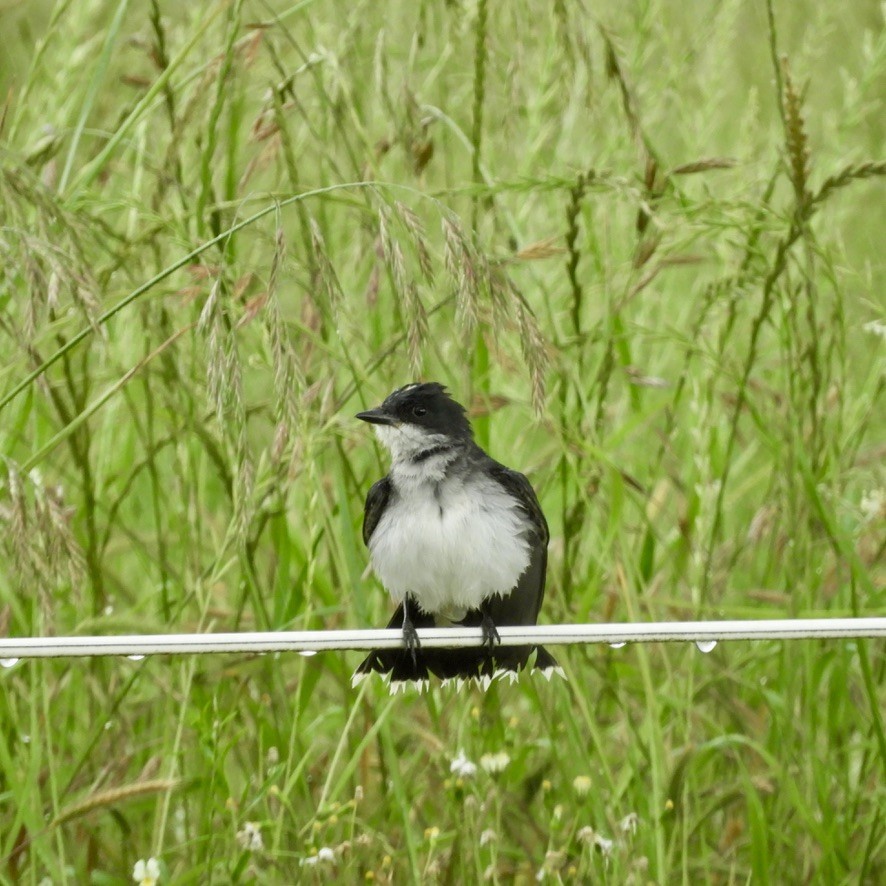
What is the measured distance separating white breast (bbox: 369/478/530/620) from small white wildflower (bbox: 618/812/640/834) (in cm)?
78

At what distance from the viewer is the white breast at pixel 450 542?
345cm

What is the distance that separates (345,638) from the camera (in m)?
2.04

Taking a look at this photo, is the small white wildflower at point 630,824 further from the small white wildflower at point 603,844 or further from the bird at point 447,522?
the bird at point 447,522

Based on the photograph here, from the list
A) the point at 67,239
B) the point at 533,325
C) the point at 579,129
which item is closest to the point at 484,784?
the point at 533,325

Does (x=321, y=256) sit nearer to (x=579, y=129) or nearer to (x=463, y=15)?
(x=463, y=15)

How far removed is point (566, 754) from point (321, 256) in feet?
5.08

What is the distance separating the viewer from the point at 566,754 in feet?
11.1

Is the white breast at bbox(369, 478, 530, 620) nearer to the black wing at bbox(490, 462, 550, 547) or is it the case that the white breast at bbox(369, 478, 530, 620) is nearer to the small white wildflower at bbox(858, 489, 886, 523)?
the black wing at bbox(490, 462, 550, 547)

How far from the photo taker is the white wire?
6.53ft

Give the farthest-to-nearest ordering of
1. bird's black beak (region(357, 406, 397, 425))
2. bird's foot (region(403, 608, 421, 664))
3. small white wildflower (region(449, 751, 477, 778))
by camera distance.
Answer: bird's black beak (region(357, 406, 397, 425)), small white wildflower (region(449, 751, 477, 778)), bird's foot (region(403, 608, 421, 664))

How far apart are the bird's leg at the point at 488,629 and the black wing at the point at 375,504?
1.20ft

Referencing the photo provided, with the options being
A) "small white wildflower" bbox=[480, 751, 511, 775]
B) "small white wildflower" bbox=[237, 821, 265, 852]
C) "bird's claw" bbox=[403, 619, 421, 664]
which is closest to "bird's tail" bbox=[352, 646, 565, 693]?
"bird's claw" bbox=[403, 619, 421, 664]

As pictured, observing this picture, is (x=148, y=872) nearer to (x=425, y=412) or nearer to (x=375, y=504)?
(x=375, y=504)

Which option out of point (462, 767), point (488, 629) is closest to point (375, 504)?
point (488, 629)
